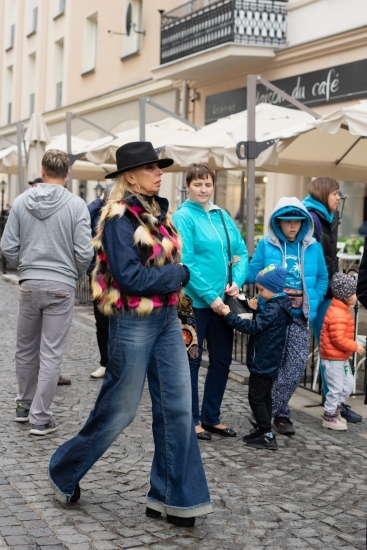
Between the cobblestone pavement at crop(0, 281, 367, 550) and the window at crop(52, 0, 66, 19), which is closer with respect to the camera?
the cobblestone pavement at crop(0, 281, 367, 550)

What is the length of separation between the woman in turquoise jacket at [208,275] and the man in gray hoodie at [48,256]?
2.43 ft

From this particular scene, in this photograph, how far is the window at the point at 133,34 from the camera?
80.3 ft

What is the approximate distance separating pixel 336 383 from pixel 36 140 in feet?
32.6

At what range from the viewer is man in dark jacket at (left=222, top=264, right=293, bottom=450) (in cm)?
592

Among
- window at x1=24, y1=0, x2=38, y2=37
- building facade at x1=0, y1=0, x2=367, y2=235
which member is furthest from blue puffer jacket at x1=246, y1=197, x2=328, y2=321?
window at x1=24, y1=0, x2=38, y2=37

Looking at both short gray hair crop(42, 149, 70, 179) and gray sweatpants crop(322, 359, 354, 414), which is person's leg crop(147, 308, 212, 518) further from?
gray sweatpants crop(322, 359, 354, 414)

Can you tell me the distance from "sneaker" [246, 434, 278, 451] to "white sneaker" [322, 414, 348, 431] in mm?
743

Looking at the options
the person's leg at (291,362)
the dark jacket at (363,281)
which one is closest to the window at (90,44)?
the person's leg at (291,362)

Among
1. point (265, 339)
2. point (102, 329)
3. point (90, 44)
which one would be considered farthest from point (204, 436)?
point (90, 44)

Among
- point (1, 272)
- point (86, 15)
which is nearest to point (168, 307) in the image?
point (1, 272)

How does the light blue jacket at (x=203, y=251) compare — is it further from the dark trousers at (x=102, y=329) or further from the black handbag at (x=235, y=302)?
the dark trousers at (x=102, y=329)

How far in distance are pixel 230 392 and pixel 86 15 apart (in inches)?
885

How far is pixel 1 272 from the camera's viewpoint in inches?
843

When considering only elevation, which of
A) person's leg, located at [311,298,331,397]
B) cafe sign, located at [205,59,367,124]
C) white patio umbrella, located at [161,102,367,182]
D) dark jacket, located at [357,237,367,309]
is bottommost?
person's leg, located at [311,298,331,397]
